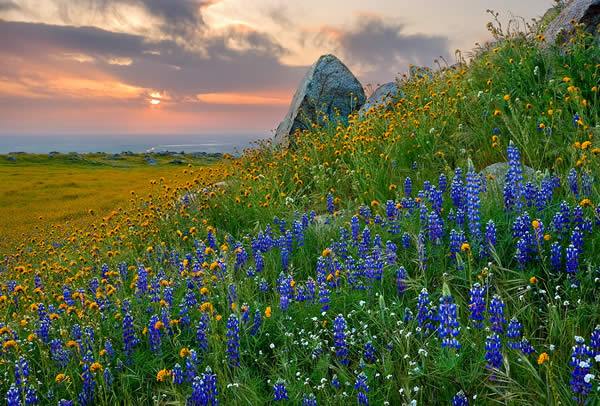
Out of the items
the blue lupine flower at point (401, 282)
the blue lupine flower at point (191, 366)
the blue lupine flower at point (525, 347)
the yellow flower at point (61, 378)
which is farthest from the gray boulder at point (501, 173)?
the yellow flower at point (61, 378)

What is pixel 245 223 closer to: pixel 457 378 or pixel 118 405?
pixel 118 405

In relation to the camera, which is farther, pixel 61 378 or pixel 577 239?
pixel 577 239

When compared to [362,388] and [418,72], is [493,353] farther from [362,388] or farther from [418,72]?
[418,72]

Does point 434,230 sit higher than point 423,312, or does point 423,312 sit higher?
point 434,230

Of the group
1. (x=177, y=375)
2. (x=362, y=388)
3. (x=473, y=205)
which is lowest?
(x=177, y=375)

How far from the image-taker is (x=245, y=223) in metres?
7.90

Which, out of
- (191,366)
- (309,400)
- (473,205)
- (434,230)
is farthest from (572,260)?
(191,366)

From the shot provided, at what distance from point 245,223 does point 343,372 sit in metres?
4.99

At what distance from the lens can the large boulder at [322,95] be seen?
14.5 m

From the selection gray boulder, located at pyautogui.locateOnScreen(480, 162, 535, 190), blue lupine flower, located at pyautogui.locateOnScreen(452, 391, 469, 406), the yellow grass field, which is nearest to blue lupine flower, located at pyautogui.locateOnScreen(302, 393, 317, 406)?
blue lupine flower, located at pyautogui.locateOnScreen(452, 391, 469, 406)

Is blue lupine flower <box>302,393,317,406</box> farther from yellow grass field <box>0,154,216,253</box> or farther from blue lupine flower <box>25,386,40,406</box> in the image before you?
yellow grass field <box>0,154,216,253</box>

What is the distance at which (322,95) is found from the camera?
47.9ft

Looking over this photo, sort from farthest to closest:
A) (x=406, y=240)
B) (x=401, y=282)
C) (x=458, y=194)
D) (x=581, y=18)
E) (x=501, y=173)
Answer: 1. (x=581, y=18)
2. (x=501, y=173)
3. (x=458, y=194)
4. (x=406, y=240)
5. (x=401, y=282)

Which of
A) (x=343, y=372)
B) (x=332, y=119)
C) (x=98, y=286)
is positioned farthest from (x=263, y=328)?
(x=332, y=119)
